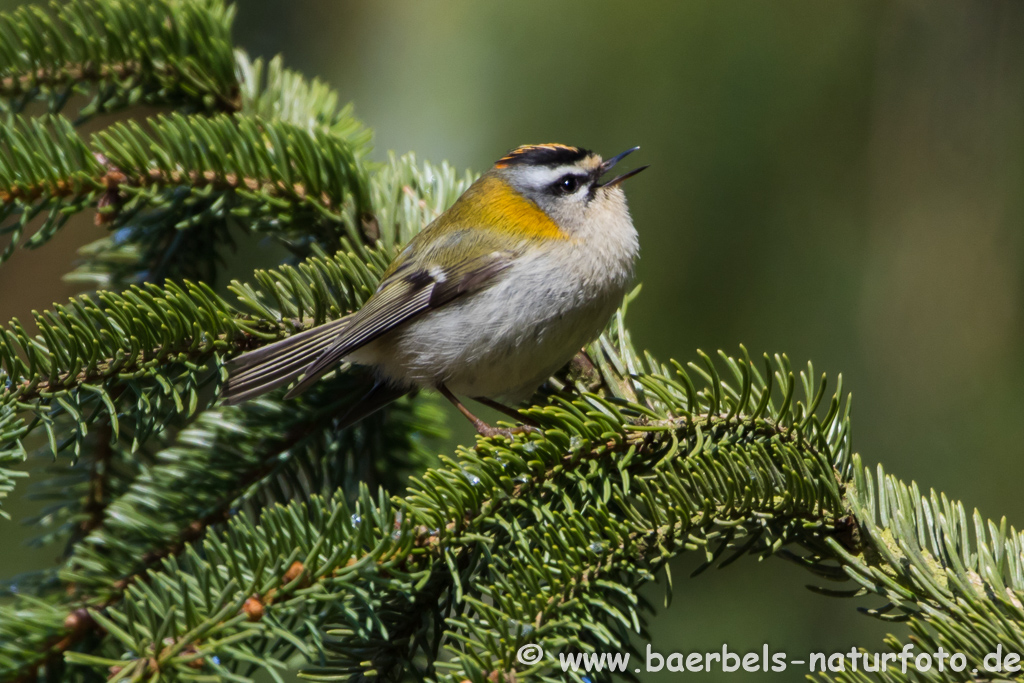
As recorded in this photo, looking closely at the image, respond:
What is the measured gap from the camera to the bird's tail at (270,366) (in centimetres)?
135

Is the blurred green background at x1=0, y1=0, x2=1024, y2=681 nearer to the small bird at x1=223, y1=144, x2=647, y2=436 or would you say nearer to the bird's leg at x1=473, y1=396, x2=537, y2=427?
the small bird at x1=223, y1=144, x2=647, y2=436

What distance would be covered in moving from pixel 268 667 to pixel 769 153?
5.03ft

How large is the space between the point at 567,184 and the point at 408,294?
52cm

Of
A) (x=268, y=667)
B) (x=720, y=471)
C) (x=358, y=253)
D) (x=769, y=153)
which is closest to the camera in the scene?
(x=268, y=667)

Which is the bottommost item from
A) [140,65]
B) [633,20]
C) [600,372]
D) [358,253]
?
[600,372]

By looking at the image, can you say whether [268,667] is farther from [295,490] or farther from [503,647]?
[295,490]

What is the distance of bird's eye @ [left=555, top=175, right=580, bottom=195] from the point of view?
1.92 meters

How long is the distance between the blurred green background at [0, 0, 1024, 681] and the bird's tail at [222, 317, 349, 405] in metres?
0.73

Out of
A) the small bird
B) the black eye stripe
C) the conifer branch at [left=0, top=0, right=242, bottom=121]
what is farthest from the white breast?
the conifer branch at [left=0, top=0, right=242, bottom=121]

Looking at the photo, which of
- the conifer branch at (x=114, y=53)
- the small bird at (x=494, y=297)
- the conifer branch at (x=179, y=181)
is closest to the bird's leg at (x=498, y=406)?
the small bird at (x=494, y=297)

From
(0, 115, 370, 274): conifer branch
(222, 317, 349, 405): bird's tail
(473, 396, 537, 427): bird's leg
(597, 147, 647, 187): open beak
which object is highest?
(597, 147, 647, 187): open beak

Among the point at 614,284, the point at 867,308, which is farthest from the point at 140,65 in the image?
the point at 867,308

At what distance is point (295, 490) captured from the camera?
152cm

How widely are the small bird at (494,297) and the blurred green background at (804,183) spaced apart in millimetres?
176
